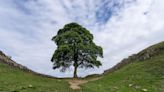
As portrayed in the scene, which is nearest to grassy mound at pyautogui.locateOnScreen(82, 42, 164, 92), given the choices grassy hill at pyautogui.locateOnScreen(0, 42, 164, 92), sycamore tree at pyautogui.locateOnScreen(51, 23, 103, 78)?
grassy hill at pyautogui.locateOnScreen(0, 42, 164, 92)

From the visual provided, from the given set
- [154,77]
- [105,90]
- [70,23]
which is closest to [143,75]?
[154,77]

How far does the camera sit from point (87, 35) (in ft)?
258

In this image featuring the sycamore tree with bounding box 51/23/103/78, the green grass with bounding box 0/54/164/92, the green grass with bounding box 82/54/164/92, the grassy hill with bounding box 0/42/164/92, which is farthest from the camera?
the sycamore tree with bounding box 51/23/103/78

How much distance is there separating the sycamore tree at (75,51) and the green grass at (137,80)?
13711mm

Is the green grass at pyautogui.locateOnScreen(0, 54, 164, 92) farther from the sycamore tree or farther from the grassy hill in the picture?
the sycamore tree

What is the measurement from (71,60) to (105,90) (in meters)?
32.1

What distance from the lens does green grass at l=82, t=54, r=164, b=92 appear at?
153ft

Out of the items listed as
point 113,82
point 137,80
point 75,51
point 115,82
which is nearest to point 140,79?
point 137,80

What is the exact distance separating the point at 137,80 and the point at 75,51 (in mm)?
25365

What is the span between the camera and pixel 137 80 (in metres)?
53.0

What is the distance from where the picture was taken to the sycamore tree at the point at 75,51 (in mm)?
73625

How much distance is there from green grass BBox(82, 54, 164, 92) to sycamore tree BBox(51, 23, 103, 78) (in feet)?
45.0

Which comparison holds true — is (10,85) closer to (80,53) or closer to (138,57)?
(80,53)

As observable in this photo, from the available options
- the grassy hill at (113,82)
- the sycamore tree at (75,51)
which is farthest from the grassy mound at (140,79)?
the sycamore tree at (75,51)
